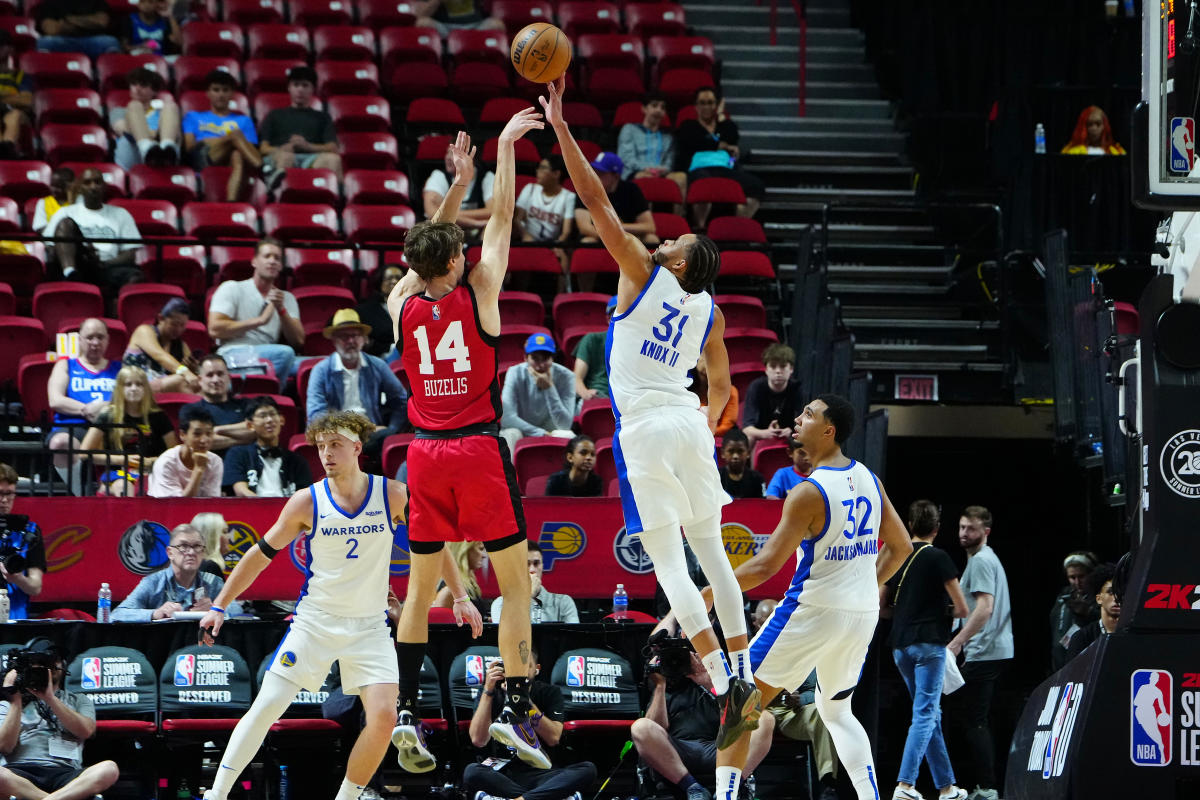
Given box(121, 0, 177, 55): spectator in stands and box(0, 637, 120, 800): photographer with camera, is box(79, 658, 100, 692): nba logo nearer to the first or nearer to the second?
box(0, 637, 120, 800): photographer with camera

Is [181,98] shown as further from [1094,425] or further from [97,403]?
[1094,425]

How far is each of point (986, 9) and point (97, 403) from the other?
449 inches

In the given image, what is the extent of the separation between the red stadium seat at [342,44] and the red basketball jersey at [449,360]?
36.2ft

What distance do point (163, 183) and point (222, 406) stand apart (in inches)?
164

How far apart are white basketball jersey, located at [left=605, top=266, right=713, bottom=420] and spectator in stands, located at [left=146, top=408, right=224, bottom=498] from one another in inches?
197

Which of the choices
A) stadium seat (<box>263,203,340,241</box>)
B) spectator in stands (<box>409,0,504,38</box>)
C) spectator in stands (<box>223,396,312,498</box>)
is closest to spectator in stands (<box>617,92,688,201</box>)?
spectator in stands (<box>409,0,504,38</box>)

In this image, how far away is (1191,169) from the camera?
6.62 meters

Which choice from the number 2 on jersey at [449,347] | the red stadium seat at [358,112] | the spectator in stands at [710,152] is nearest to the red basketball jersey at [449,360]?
the number 2 on jersey at [449,347]

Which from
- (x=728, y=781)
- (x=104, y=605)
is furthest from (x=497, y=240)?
(x=104, y=605)

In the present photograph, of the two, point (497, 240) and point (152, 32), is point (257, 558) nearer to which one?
point (497, 240)

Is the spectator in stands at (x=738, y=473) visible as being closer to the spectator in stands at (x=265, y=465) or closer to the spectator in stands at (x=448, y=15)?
the spectator in stands at (x=265, y=465)

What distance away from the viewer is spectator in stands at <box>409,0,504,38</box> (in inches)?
739

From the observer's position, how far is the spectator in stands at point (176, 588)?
35.6ft

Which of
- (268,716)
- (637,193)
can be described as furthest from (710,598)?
(637,193)
